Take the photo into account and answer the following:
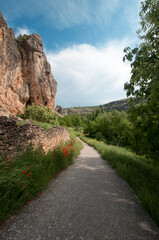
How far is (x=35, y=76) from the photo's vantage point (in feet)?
81.2

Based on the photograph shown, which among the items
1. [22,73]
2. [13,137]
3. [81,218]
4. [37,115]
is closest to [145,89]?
[81,218]

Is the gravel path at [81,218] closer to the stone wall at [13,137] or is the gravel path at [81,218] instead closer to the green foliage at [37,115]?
the stone wall at [13,137]

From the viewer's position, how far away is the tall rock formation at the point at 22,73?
1644 cm

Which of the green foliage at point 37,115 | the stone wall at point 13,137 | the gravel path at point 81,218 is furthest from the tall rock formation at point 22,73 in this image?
the gravel path at point 81,218

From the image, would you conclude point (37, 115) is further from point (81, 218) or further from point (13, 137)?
point (81, 218)

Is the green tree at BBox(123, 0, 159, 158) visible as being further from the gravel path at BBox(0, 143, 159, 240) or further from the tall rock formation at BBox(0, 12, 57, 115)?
the tall rock formation at BBox(0, 12, 57, 115)

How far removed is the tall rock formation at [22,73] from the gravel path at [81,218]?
18130 mm

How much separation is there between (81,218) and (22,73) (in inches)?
1086

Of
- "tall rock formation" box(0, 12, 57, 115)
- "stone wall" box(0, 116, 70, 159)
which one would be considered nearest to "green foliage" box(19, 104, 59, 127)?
"tall rock formation" box(0, 12, 57, 115)

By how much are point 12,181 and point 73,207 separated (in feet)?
5.15

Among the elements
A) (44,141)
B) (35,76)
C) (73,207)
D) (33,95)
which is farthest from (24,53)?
(73,207)

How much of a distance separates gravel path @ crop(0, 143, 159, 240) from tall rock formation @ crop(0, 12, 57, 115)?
1813 centimetres

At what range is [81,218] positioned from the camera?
228 centimetres

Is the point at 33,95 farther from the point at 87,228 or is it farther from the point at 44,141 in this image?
the point at 87,228
